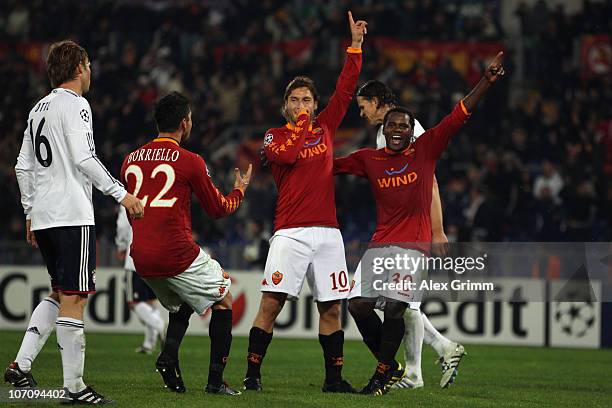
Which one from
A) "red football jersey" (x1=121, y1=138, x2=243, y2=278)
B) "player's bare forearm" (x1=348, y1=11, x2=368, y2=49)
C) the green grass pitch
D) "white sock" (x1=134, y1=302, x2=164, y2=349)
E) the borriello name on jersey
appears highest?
"player's bare forearm" (x1=348, y1=11, x2=368, y2=49)

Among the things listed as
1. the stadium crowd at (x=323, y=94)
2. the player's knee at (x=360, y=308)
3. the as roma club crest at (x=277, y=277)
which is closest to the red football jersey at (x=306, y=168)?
the as roma club crest at (x=277, y=277)

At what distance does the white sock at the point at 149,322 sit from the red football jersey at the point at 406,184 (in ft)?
→ 17.7

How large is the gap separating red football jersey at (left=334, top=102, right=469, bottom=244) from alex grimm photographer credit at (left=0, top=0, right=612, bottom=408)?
0.02 metres

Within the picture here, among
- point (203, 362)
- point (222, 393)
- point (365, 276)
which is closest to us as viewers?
point (222, 393)

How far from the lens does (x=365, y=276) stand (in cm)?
809

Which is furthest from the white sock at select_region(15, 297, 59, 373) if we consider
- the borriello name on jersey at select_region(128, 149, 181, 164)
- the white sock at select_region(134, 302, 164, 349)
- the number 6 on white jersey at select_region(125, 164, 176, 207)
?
the white sock at select_region(134, 302, 164, 349)

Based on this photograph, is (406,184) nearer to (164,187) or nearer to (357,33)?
(357,33)

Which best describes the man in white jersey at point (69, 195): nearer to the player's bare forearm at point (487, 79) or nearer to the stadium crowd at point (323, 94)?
the player's bare forearm at point (487, 79)

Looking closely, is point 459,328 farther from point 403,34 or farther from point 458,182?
point 403,34

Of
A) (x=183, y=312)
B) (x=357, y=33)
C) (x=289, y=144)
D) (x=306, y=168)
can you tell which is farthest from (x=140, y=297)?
(x=357, y=33)

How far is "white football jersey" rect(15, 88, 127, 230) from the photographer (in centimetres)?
673

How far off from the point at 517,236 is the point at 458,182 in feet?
4.67

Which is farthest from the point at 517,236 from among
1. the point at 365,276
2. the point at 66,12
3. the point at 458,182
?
the point at 66,12

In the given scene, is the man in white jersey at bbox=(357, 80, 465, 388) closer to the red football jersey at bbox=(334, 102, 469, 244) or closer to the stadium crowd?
the red football jersey at bbox=(334, 102, 469, 244)
